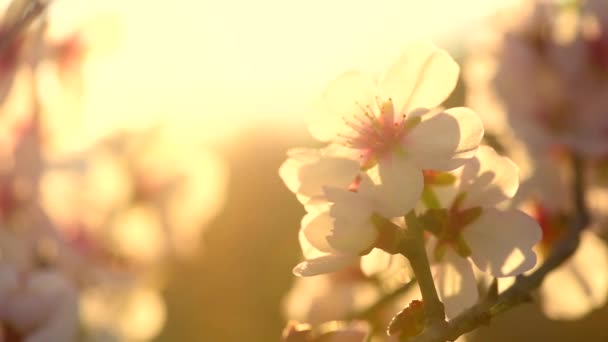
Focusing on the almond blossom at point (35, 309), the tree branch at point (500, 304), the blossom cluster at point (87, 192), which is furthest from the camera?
the blossom cluster at point (87, 192)

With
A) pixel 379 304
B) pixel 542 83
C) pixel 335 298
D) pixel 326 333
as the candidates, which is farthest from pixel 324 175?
pixel 542 83

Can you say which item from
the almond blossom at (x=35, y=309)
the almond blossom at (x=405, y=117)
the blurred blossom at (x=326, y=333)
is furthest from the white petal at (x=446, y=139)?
the almond blossom at (x=35, y=309)

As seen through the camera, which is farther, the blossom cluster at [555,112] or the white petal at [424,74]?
the blossom cluster at [555,112]

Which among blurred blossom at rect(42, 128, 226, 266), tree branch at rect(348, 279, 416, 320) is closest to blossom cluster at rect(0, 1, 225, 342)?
blurred blossom at rect(42, 128, 226, 266)

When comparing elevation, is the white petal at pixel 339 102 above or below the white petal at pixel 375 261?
above

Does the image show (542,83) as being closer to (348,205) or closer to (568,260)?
(568,260)

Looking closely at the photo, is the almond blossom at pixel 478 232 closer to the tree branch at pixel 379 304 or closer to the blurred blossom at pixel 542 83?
the tree branch at pixel 379 304

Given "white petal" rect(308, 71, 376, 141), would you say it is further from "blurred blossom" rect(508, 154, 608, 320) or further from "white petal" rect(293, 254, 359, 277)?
"blurred blossom" rect(508, 154, 608, 320)

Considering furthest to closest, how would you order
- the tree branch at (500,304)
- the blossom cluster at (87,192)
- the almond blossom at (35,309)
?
the blossom cluster at (87,192), the almond blossom at (35,309), the tree branch at (500,304)
